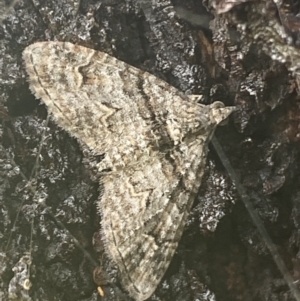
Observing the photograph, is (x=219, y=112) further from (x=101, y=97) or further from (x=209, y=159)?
(x=101, y=97)

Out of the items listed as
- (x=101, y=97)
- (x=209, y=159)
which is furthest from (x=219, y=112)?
(x=101, y=97)

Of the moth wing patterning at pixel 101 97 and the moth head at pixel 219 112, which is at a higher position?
the moth wing patterning at pixel 101 97

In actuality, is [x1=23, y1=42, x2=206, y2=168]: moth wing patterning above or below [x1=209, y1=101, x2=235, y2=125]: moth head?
above

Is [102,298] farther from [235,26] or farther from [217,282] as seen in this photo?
[235,26]
